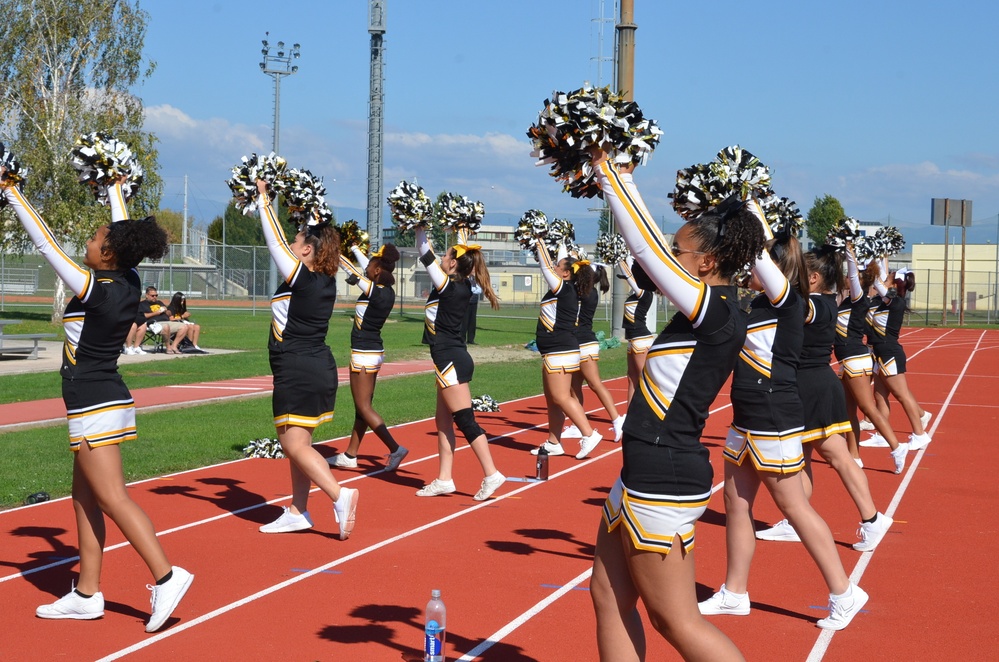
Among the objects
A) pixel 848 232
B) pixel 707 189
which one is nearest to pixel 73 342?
pixel 707 189

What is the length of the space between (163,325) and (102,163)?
1709cm

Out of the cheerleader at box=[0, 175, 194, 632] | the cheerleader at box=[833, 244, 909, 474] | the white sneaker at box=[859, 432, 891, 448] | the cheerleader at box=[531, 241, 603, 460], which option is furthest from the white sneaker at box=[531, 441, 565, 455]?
the cheerleader at box=[0, 175, 194, 632]

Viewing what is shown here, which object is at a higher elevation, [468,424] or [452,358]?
[452,358]

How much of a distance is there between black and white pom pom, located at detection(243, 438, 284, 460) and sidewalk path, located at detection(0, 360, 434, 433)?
3116 mm

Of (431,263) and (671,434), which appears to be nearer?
(671,434)

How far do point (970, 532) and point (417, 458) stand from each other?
16.6 feet

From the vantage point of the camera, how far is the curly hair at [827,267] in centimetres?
662

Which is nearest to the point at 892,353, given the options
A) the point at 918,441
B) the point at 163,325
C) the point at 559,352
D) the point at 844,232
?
the point at 918,441

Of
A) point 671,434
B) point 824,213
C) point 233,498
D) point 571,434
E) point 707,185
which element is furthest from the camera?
point 824,213

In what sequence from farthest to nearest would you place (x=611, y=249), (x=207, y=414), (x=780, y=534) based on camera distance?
(x=611, y=249) < (x=207, y=414) < (x=780, y=534)

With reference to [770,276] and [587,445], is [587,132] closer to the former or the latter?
[770,276]

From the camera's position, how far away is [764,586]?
20.2 ft

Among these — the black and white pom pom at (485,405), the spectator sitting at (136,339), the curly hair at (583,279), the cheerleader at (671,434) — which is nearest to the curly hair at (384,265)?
the curly hair at (583,279)

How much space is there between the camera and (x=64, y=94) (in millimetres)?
32062
